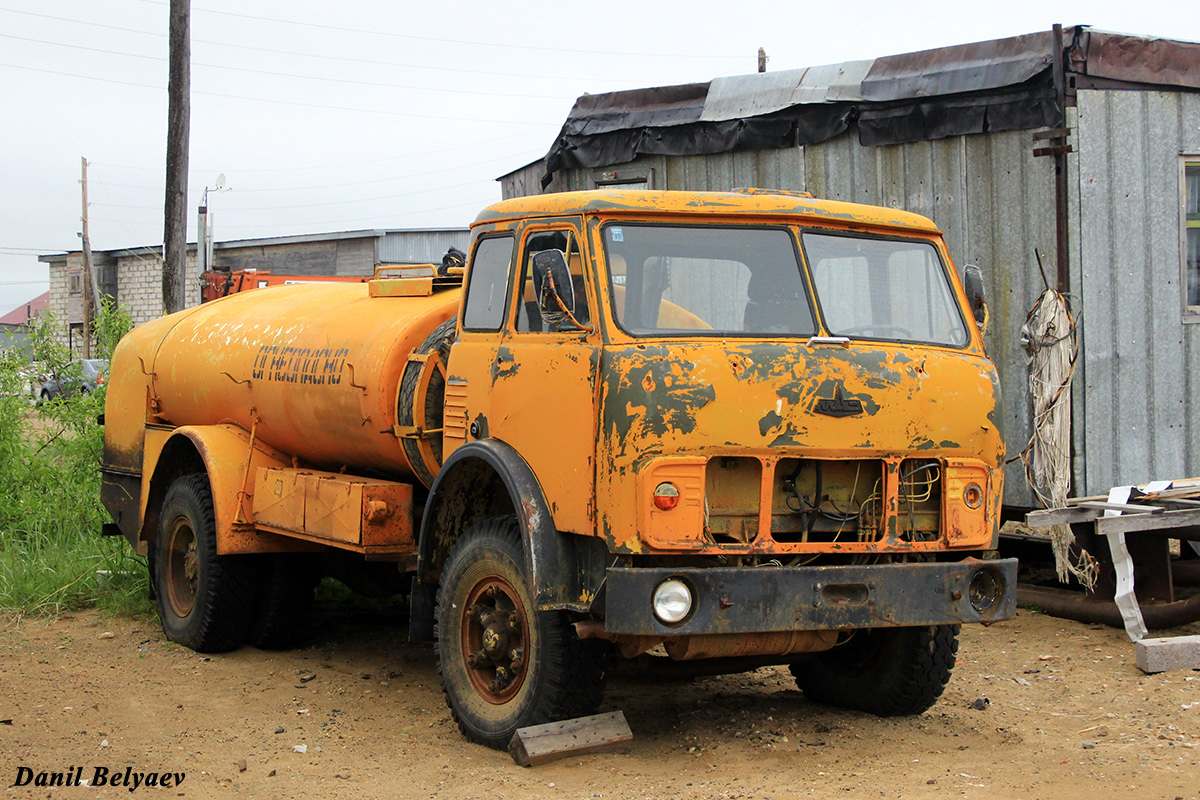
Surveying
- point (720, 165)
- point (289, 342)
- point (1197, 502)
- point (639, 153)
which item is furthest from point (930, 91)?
point (289, 342)

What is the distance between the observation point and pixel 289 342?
7.80 metres

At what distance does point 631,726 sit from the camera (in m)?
6.12

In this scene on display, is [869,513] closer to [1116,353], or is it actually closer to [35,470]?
[1116,353]

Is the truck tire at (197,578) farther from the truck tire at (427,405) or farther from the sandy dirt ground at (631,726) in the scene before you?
the truck tire at (427,405)

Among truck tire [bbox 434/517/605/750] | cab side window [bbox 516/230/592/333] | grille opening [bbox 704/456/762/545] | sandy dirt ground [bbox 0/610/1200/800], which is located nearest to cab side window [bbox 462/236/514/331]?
cab side window [bbox 516/230/592/333]

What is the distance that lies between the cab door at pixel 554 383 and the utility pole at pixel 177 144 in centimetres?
912

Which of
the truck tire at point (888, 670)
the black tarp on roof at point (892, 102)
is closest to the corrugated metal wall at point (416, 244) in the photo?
the black tarp on roof at point (892, 102)

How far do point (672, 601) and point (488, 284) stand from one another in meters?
1.98

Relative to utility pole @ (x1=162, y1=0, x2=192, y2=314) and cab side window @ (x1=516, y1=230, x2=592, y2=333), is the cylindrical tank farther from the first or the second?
utility pole @ (x1=162, y1=0, x2=192, y2=314)

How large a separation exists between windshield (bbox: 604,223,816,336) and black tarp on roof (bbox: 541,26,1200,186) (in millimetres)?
4209

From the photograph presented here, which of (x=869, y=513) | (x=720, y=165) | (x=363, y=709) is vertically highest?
(x=720, y=165)

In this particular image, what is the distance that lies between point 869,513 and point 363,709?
2946mm

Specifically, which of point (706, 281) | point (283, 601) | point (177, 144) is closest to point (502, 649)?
point (706, 281)

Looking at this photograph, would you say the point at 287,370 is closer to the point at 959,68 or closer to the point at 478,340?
the point at 478,340
